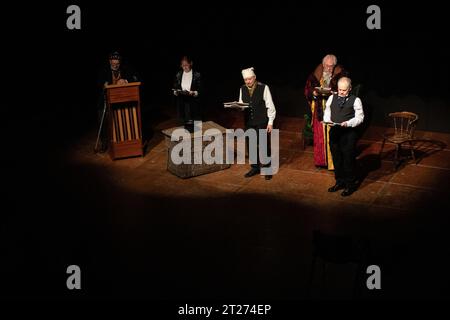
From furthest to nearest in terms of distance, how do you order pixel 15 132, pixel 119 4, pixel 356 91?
pixel 119 4
pixel 15 132
pixel 356 91

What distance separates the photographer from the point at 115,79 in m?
8.94

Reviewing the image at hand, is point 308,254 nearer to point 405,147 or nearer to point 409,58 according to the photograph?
point 405,147

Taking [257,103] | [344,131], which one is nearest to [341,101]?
[344,131]

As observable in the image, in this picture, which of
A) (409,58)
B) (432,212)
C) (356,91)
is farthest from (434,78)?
(432,212)

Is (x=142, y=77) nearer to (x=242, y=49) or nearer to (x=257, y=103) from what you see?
(x=242, y=49)

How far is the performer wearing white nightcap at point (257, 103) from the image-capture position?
794 centimetres

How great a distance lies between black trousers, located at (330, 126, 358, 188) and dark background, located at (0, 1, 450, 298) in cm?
77

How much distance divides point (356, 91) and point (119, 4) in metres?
4.54

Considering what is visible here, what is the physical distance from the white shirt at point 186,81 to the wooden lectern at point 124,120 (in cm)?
68

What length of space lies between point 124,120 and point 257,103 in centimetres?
195

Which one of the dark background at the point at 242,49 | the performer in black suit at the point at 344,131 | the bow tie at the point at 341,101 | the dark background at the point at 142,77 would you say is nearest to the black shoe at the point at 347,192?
the performer in black suit at the point at 344,131

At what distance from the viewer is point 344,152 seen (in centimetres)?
762

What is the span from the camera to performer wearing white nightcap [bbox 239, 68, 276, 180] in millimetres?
7938

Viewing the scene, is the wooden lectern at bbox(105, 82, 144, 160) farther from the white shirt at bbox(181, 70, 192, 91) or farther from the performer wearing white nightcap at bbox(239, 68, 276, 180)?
the performer wearing white nightcap at bbox(239, 68, 276, 180)
